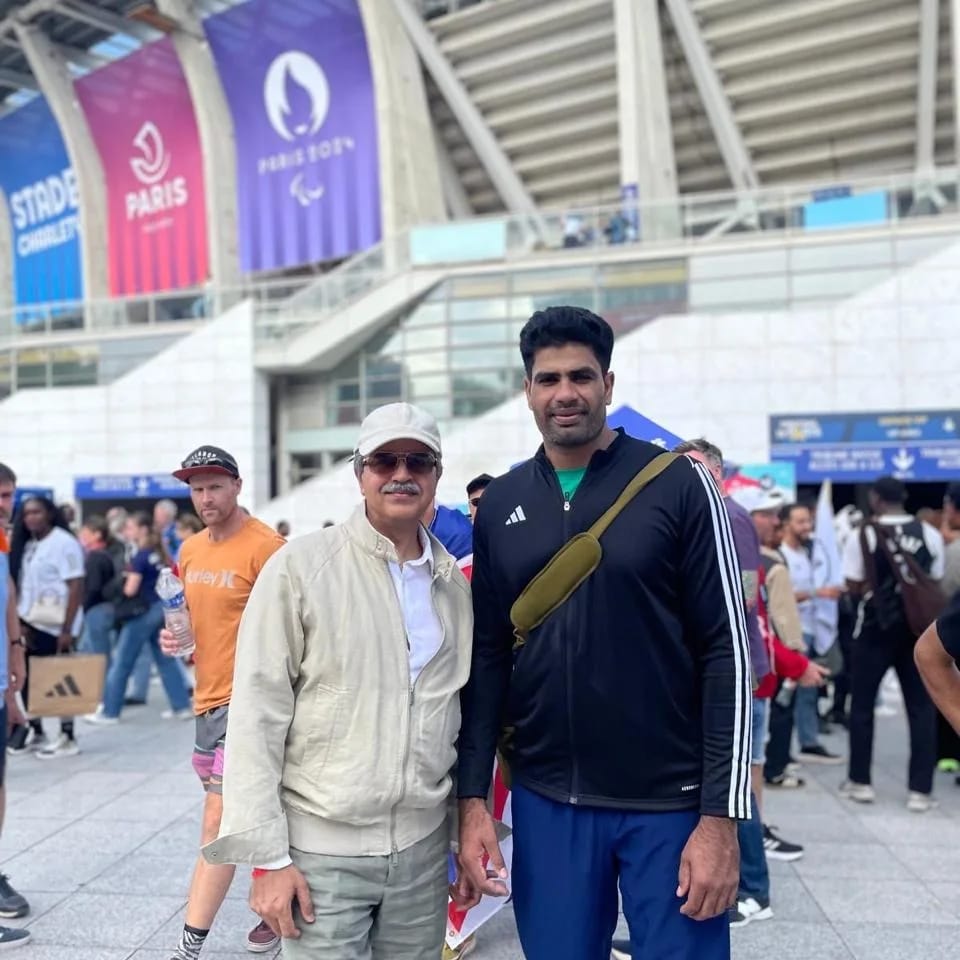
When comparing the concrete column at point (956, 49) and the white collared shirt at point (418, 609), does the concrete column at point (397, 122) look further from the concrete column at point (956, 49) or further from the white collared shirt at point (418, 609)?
the white collared shirt at point (418, 609)

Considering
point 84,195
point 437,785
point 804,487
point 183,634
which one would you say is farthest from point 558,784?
point 84,195

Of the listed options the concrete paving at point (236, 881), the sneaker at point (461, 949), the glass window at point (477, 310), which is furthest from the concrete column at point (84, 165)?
the sneaker at point (461, 949)

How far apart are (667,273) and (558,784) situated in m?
17.8

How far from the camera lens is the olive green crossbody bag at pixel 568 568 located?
2.01m

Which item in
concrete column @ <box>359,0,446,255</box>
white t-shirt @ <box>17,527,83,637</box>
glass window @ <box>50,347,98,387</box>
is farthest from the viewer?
concrete column @ <box>359,0,446,255</box>

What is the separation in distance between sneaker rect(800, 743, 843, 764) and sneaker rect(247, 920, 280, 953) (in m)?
4.59

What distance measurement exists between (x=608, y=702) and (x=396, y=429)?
82 cm

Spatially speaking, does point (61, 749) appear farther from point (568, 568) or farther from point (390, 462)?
point (568, 568)

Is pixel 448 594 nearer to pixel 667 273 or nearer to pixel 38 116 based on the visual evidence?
pixel 667 273

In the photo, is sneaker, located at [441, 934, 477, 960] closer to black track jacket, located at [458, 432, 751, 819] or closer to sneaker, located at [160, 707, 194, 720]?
black track jacket, located at [458, 432, 751, 819]

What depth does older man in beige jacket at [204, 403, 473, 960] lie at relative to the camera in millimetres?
1922

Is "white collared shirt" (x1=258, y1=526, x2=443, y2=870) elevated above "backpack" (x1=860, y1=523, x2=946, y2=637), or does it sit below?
above

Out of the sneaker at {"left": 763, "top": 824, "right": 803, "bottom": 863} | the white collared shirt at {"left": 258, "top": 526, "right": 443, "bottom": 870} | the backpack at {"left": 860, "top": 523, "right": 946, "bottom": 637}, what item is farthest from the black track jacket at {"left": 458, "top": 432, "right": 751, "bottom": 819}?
the backpack at {"left": 860, "top": 523, "right": 946, "bottom": 637}

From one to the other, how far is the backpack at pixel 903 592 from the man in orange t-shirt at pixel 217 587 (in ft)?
12.8
